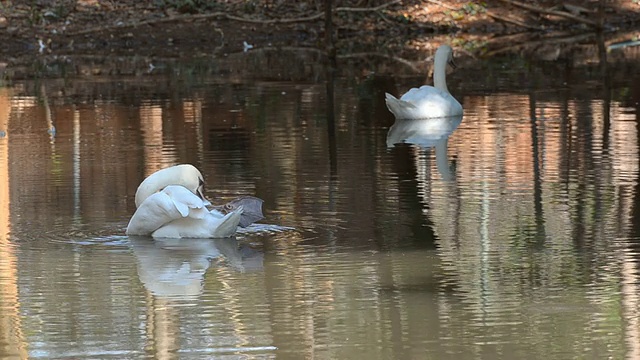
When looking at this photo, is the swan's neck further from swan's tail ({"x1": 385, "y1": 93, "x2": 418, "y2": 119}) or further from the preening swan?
the preening swan

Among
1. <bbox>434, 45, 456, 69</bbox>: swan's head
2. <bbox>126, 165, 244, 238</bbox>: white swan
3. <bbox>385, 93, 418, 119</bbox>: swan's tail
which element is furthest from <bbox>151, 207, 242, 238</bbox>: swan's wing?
<bbox>434, 45, 456, 69</bbox>: swan's head

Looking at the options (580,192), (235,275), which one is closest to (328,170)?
(580,192)

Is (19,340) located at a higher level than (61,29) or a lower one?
lower

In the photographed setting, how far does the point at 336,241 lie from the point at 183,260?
41.8 inches

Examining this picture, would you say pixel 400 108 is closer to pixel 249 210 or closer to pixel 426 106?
pixel 426 106

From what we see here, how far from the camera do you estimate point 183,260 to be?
28.0 ft

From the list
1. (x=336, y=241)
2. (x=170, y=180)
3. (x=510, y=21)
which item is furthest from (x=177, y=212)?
(x=510, y=21)

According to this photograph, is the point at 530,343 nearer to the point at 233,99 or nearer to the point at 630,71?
the point at 233,99

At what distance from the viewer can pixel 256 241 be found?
9086 mm

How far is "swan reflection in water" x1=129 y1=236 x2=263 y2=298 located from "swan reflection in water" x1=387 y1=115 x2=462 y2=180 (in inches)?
147

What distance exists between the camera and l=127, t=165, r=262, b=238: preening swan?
29.2ft

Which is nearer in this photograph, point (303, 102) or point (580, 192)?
point (580, 192)

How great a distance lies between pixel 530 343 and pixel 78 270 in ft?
10.1

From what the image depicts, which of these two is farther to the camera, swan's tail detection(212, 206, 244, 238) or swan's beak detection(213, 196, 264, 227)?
swan's beak detection(213, 196, 264, 227)
